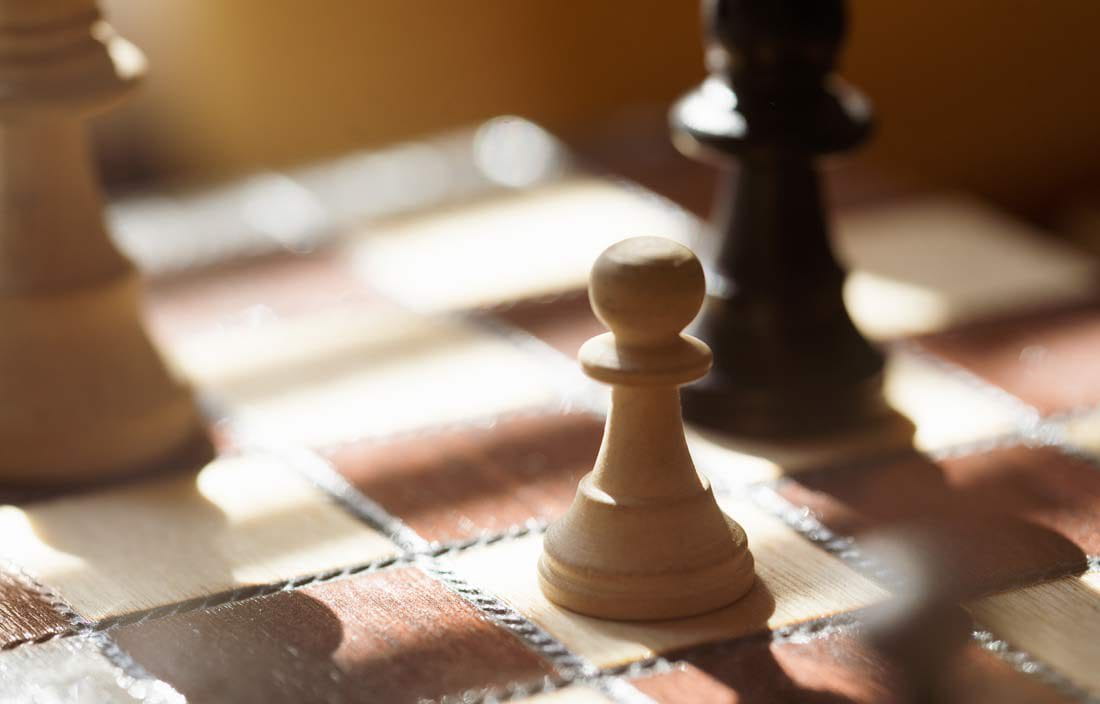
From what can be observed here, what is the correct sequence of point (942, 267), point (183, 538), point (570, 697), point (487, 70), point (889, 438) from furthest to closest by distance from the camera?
point (487, 70)
point (942, 267)
point (889, 438)
point (183, 538)
point (570, 697)

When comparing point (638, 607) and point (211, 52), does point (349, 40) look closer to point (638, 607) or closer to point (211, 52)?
point (211, 52)

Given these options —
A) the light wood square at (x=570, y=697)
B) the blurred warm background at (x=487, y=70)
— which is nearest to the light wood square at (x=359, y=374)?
the light wood square at (x=570, y=697)

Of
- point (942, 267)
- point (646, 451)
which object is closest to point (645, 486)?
point (646, 451)

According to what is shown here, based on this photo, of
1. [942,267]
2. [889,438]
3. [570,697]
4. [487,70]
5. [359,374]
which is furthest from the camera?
[487,70]

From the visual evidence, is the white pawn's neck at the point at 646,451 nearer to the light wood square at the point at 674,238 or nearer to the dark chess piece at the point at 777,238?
the dark chess piece at the point at 777,238

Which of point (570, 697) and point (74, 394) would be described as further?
point (74, 394)

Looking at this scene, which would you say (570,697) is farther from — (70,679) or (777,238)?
(777,238)

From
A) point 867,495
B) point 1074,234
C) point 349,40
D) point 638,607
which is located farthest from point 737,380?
point 1074,234

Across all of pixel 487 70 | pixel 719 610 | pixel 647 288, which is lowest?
pixel 487 70
